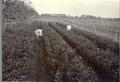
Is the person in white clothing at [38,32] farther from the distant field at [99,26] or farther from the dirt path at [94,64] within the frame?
the distant field at [99,26]

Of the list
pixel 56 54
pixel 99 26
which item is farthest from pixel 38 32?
pixel 99 26

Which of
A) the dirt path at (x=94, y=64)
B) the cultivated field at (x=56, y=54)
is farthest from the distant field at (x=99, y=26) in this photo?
the dirt path at (x=94, y=64)

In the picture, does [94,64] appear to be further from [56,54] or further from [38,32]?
[38,32]

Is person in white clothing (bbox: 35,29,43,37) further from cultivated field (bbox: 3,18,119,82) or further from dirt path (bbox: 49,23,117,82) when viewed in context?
dirt path (bbox: 49,23,117,82)

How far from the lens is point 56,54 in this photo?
242 centimetres

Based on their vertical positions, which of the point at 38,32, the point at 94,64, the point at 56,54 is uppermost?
the point at 38,32

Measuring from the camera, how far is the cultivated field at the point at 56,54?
2.36m

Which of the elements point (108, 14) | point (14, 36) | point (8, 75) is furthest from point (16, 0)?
point (108, 14)

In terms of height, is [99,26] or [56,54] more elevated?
[99,26]

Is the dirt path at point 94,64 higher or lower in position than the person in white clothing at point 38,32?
lower

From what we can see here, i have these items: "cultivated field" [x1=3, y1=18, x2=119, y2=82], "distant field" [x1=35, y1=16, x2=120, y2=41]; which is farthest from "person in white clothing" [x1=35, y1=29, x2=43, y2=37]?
"distant field" [x1=35, y1=16, x2=120, y2=41]

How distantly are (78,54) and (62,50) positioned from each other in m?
0.17

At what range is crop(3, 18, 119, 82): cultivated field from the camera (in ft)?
7.75

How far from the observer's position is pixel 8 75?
7.66 ft
